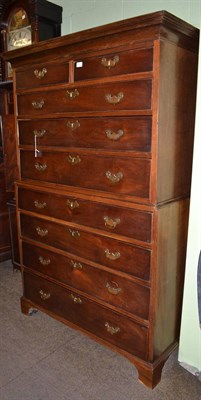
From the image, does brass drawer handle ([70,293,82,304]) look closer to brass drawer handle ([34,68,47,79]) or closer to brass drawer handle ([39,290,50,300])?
brass drawer handle ([39,290,50,300])

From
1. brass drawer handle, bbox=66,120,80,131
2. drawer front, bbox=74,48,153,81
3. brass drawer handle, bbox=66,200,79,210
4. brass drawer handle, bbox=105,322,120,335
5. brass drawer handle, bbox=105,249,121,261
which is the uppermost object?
drawer front, bbox=74,48,153,81

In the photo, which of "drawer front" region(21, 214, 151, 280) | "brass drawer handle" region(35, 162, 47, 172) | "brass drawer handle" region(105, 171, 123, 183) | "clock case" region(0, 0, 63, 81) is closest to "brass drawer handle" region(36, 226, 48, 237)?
"drawer front" region(21, 214, 151, 280)

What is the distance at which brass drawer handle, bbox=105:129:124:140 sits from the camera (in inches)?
58.1

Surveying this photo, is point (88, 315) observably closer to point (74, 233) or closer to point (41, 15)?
point (74, 233)

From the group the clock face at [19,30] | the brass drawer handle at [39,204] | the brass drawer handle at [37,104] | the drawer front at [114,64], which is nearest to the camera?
the drawer front at [114,64]

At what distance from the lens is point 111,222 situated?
1.59 m

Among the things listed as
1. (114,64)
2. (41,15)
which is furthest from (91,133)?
(41,15)

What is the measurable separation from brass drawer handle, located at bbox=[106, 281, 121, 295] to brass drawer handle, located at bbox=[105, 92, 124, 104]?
0.89 metres

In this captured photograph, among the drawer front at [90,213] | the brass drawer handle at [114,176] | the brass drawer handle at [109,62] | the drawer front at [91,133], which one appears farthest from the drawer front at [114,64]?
the drawer front at [90,213]

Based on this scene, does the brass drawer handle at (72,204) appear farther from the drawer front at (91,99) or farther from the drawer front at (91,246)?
the drawer front at (91,99)

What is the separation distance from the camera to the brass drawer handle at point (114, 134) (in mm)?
1476

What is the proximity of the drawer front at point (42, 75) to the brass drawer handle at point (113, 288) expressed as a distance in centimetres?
107

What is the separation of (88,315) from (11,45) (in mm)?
2122

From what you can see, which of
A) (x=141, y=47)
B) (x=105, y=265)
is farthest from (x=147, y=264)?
(x=141, y=47)
